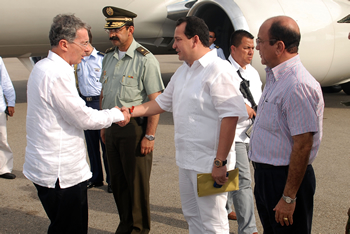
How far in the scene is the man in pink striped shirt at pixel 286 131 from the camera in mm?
1553

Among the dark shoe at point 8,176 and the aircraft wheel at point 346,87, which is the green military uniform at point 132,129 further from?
the aircraft wheel at point 346,87

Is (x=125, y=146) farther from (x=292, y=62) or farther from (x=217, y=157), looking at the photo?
(x=292, y=62)

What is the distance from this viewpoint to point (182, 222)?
2.80m

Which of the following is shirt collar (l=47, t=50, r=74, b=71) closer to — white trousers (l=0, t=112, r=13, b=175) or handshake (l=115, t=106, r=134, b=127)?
handshake (l=115, t=106, r=134, b=127)

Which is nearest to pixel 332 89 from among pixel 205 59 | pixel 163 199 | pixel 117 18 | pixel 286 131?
pixel 163 199

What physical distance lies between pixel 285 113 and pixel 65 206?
1.25 metres

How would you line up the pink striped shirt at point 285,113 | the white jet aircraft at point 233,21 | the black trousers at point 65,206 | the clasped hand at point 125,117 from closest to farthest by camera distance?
1. the pink striped shirt at point 285,113
2. the black trousers at point 65,206
3. the clasped hand at point 125,117
4. the white jet aircraft at point 233,21

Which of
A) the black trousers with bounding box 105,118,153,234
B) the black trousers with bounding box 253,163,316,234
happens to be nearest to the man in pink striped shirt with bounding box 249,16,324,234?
the black trousers with bounding box 253,163,316,234

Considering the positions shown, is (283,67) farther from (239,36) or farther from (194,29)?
(239,36)

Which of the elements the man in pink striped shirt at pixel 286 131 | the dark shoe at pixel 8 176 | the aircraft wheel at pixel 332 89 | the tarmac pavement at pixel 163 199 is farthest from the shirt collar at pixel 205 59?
the aircraft wheel at pixel 332 89

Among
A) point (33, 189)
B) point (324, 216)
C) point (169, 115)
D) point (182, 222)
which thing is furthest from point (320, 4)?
point (33, 189)

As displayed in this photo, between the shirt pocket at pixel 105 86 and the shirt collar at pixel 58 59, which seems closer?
the shirt collar at pixel 58 59

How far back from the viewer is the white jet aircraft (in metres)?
5.10

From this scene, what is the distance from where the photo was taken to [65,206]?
1.93 metres
